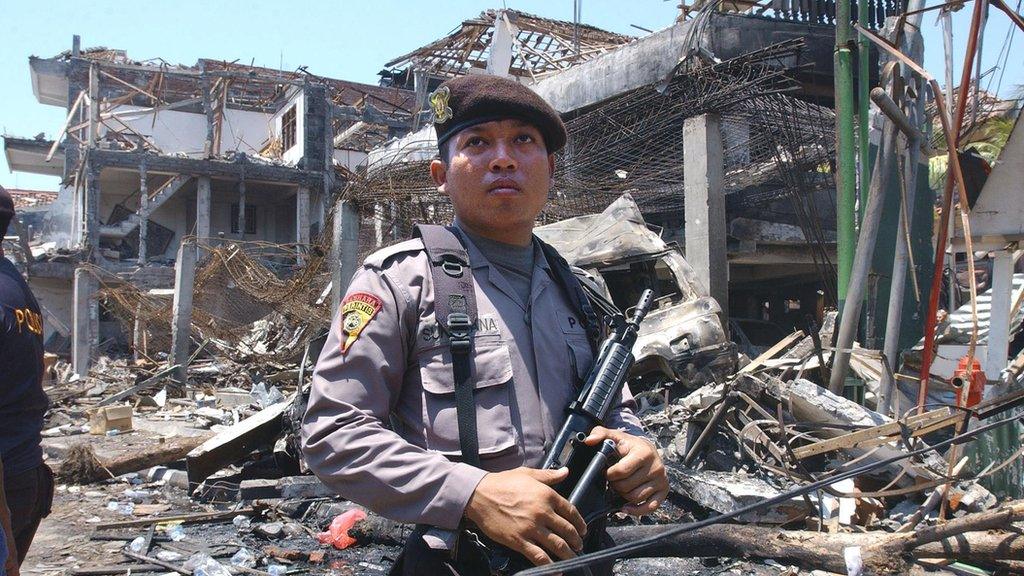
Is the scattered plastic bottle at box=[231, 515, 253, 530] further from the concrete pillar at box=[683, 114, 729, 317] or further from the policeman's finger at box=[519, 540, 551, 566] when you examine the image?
the concrete pillar at box=[683, 114, 729, 317]

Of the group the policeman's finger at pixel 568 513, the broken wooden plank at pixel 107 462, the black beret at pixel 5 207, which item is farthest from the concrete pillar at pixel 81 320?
the policeman's finger at pixel 568 513

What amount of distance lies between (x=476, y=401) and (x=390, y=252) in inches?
14.6

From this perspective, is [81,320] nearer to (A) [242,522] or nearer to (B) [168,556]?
(A) [242,522]

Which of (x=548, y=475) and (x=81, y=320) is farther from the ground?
(x=81, y=320)

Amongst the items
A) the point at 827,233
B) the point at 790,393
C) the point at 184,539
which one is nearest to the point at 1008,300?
the point at 790,393

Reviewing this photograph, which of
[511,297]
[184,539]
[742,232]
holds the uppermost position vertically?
[742,232]

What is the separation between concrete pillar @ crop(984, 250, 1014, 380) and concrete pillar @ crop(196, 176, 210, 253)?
22252 mm

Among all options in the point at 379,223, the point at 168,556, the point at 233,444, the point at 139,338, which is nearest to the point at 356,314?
the point at 168,556

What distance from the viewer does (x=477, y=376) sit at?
1528 millimetres

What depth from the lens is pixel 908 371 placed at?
23.6 ft

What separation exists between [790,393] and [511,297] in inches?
176

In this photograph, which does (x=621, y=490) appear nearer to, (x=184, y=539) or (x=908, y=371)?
(x=184, y=539)

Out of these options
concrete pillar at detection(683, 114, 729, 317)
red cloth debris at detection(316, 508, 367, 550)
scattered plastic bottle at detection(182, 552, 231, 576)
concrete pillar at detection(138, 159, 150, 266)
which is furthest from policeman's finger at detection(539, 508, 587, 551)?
concrete pillar at detection(138, 159, 150, 266)

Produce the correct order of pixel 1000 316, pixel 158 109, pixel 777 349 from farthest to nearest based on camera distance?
pixel 158 109 → pixel 777 349 → pixel 1000 316
